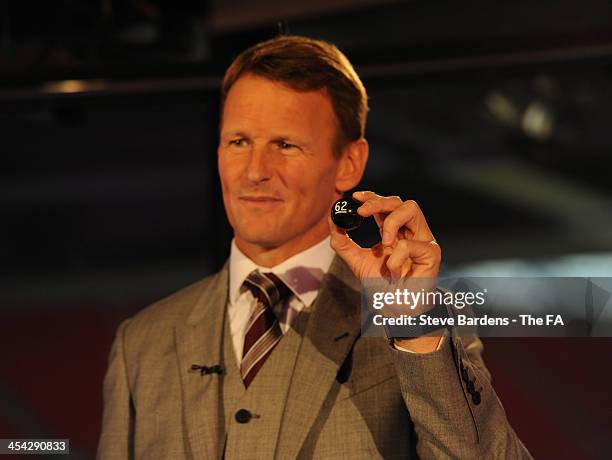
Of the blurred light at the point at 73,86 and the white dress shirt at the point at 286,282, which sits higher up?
the blurred light at the point at 73,86

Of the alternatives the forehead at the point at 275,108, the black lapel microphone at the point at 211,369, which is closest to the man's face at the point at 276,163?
the forehead at the point at 275,108

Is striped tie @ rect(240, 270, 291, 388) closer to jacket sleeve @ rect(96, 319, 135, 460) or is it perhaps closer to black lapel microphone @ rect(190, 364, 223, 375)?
black lapel microphone @ rect(190, 364, 223, 375)

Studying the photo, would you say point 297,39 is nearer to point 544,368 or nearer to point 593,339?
point 593,339

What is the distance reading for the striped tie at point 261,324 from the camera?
215cm

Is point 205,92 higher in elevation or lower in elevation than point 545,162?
lower

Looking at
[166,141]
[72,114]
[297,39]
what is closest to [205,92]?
[72,114]

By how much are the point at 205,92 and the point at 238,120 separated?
0.88 m

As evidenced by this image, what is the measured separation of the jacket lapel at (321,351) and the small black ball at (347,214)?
1.21 ft

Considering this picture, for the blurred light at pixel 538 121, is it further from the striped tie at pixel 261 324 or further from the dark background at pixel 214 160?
the striped tie at pixel 261 324

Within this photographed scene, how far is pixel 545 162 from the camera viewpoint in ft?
17.1

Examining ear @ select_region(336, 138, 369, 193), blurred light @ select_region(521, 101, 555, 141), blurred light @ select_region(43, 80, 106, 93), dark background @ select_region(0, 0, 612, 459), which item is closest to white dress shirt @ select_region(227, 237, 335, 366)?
ear @ select_region(336, 138, 369, 193)

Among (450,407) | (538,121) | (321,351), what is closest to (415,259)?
(450,407)

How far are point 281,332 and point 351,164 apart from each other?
44 centimetres

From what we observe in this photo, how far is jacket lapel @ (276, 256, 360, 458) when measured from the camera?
2.03 metres
